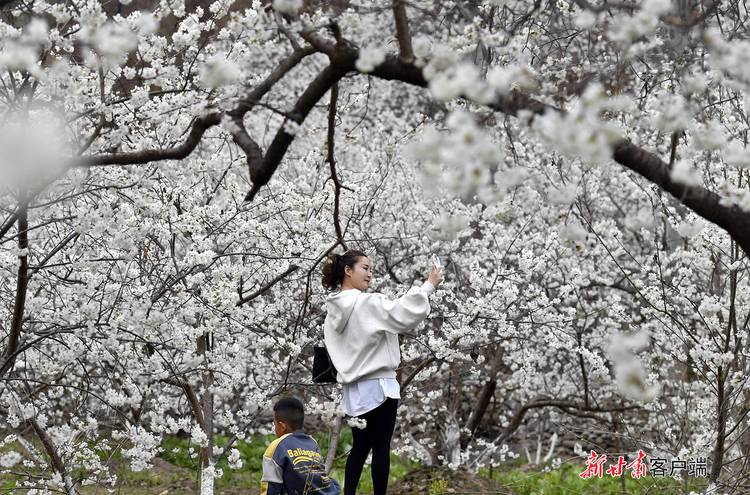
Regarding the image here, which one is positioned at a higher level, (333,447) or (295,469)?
(333,447)

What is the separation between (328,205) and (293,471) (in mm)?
1908

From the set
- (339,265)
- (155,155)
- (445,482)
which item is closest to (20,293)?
(155,155)

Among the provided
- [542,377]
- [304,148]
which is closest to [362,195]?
[542,377]

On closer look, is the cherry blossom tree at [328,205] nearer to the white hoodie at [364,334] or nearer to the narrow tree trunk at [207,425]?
the narrow tree trunk at [207,425]

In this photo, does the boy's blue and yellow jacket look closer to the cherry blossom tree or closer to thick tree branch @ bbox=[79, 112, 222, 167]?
the cherry blossom tree

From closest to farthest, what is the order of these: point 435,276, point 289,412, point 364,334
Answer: point 435,276 < point 364,334 < point 289,412

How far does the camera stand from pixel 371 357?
3.00 m

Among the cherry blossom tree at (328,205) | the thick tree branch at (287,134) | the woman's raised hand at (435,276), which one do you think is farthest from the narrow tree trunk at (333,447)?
the thick tree branch at (287,134)

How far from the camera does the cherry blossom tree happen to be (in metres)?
2.14

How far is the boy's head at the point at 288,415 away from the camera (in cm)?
310

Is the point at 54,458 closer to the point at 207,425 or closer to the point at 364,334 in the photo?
the point at 207,425

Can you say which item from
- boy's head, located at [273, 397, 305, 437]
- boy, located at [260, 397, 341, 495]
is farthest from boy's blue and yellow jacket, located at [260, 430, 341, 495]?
boy's head, located at [273, 397, 305, 437]

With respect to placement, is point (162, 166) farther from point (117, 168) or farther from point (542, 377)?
point (542, 377)

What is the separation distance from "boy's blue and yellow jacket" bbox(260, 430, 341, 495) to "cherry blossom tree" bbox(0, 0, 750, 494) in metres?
0.33
